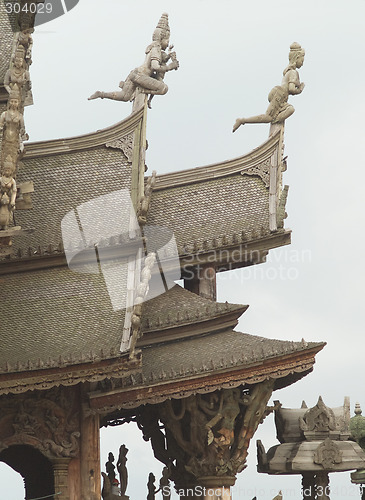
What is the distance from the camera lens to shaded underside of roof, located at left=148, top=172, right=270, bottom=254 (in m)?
24.5

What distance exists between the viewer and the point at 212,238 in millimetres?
24469

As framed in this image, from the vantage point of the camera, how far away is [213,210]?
82.4ft

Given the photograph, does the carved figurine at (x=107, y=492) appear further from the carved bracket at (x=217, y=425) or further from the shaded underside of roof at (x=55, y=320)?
the shaded underside of roof at (x=55, y=320)

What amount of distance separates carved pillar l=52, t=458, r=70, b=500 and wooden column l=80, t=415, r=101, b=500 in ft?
0.80

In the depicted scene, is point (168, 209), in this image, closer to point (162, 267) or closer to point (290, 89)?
point (162, 267)

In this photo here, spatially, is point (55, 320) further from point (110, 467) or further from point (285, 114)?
point (285, 114)

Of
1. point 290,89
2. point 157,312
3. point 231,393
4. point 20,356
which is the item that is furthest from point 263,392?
point 290,89

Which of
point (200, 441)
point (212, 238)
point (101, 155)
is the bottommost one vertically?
point (200, 441)

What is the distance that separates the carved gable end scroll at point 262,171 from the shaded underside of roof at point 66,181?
7.79ft

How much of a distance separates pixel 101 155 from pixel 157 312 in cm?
321

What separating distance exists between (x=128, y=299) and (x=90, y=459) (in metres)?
2.46

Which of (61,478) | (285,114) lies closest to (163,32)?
(285,114)

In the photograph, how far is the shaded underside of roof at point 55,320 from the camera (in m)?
20.1

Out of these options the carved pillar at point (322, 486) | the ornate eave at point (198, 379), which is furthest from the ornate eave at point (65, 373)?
the carved pillar at point (322, 486)
